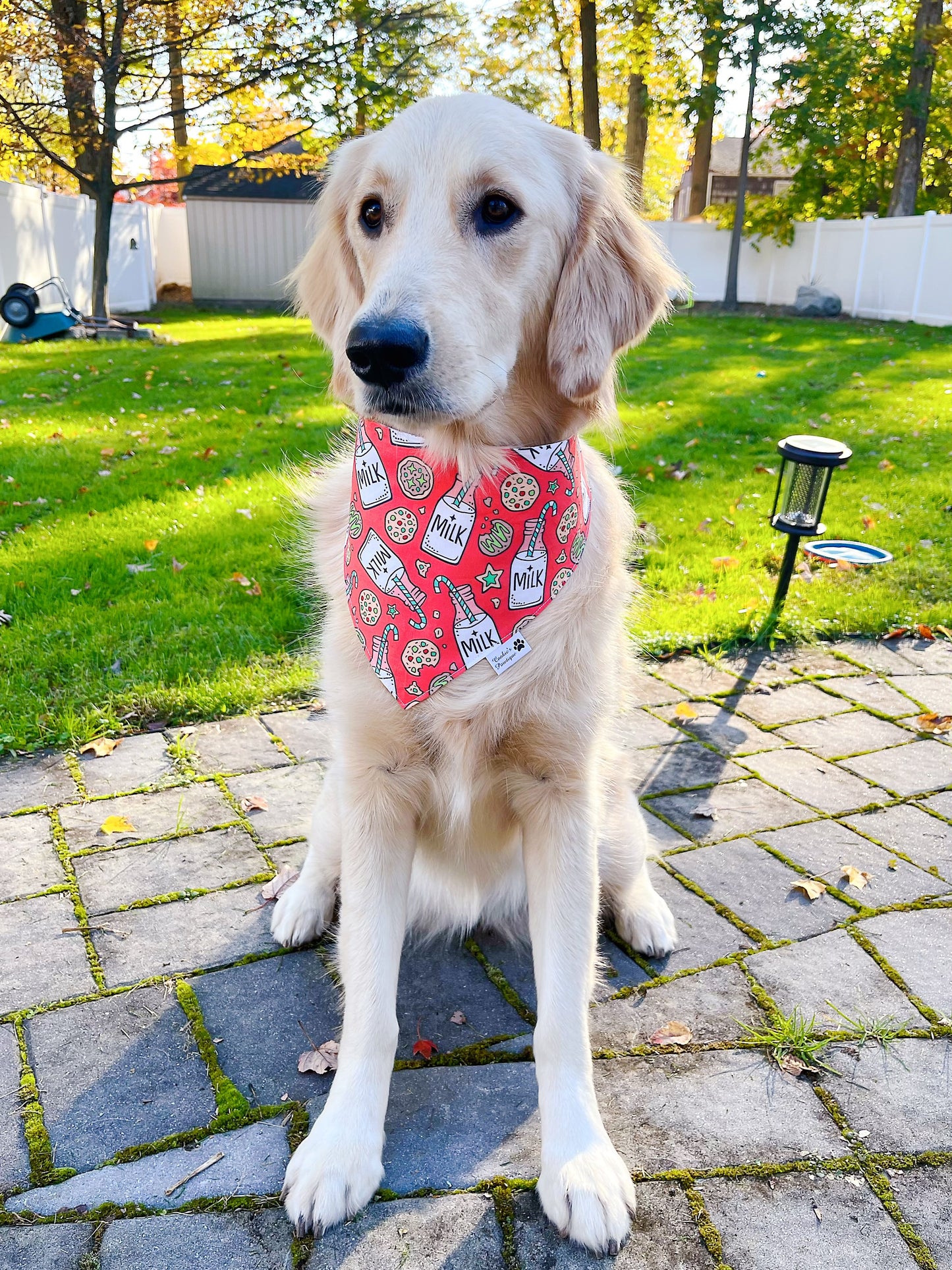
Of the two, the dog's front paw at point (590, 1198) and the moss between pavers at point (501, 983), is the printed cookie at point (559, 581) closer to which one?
the moss between pavers at point (501, 983)

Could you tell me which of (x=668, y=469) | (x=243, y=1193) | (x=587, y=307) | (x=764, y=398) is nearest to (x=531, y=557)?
(x=587, y=307)

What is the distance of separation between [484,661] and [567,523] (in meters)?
0.38

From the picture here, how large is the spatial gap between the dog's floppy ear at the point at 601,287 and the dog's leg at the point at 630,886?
1145mm

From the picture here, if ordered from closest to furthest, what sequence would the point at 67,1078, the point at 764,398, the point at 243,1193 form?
the point at 243,1193
the point at 67,1078
the point at 764,398

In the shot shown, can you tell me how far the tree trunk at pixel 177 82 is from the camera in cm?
1311

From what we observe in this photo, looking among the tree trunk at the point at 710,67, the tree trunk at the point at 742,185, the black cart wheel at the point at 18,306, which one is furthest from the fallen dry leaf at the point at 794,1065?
the tree trunk at the point at 710,67

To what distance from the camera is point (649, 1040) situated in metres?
2.19

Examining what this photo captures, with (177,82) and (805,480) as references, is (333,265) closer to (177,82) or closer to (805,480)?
(805,480)

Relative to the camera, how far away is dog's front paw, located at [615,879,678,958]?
2.48m

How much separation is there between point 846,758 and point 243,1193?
2603mm

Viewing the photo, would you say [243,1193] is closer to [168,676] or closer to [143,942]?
[143,942]

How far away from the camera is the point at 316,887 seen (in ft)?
8.21

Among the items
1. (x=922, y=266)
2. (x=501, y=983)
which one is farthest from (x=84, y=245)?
(x=501, y=983)

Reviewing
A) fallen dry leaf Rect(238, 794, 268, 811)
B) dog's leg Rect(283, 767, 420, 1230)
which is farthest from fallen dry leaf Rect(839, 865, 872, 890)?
fallen dry leaf Rect(238, 794, 268, 811)
